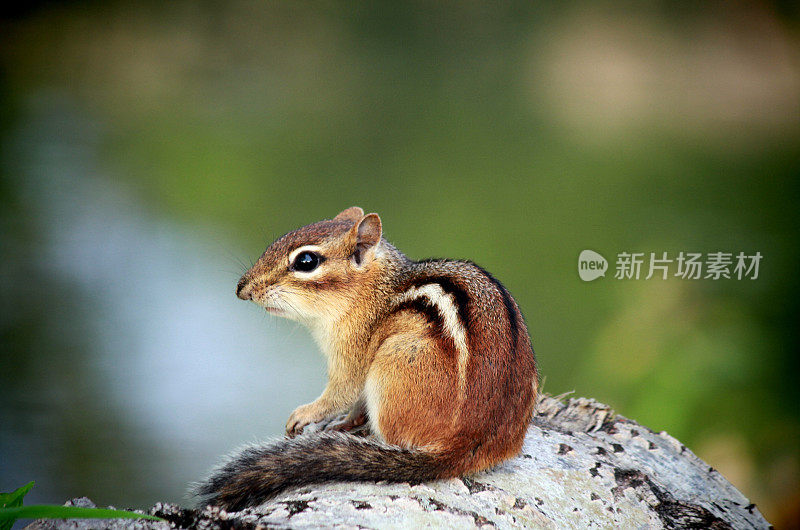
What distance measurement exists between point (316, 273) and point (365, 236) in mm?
153

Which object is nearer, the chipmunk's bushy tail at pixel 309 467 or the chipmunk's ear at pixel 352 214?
the chipmunk's bushy tail at pixel 309 467

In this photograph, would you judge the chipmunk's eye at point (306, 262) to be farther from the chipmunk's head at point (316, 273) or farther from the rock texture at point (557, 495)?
the rock texture at point (557, 495)

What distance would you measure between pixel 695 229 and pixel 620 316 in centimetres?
53

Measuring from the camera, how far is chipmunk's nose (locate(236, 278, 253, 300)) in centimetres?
168

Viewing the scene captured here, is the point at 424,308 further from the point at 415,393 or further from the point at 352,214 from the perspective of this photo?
the point at 352,214

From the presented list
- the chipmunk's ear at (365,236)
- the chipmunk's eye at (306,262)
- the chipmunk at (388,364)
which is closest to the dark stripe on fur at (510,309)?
the chipmunk at (388,364)

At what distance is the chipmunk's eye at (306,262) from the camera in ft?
5.48

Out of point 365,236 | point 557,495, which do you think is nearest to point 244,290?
point 365,236

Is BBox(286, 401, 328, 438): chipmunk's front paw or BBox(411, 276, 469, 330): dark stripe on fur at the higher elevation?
BBox(411, 276, 469, 330): dark stripe on fur

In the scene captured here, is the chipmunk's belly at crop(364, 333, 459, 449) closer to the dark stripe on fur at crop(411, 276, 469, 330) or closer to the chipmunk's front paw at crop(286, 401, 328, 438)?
the dark stripe on fur at crop(411, 276, 469, 330)

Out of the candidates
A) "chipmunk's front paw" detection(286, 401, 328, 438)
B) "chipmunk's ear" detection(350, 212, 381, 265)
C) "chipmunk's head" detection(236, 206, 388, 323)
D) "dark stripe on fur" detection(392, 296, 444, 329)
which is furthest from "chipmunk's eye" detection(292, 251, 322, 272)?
"chipmunk's front paw" detection(286, 401, 328, 438)

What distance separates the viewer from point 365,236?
5.54 ft

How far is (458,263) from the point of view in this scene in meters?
1.71

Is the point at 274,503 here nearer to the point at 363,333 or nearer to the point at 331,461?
the point at 331,461
